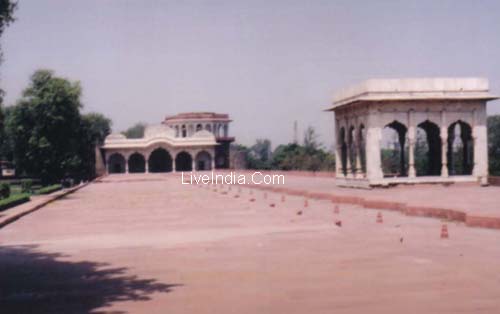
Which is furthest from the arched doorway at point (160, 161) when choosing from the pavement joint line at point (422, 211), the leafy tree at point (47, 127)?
the pavement joint line at point (422, 211)

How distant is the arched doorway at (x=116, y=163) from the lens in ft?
235

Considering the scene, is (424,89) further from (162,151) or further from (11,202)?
(162,151)

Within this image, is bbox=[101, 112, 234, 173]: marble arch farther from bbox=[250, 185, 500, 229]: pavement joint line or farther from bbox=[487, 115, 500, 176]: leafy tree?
bbox=[250, 185, 500, 229]: pavement joint line

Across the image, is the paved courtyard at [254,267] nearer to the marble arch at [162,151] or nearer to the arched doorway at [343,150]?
the arched doorway at [343,150]

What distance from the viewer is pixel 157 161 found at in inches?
2936

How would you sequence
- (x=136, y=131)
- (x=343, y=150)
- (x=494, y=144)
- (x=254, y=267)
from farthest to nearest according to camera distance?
(x=136, y=131)
(x=494, y=144)
(x=343, y=150)
(x=254, y=267)

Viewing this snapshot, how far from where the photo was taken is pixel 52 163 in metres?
46.9

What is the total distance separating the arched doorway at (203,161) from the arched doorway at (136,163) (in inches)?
245

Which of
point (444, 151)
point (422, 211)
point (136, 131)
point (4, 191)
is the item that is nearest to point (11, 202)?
point (4, 191)

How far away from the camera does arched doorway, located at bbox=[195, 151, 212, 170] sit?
71875 mm

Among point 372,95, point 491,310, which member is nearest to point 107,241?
point 491,310

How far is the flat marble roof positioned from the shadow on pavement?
20688 millimetres

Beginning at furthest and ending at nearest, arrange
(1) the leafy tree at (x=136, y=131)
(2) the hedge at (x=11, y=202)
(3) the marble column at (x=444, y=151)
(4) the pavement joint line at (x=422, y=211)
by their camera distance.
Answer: (1) the leafy tree at (x=136, y=131) → (3) the marble column at (x=444, y=151) → (2) the hedge at (x=11, y=202) → (4) the pavement joint line at (x=422, y=211)

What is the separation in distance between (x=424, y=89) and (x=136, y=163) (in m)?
49.5
